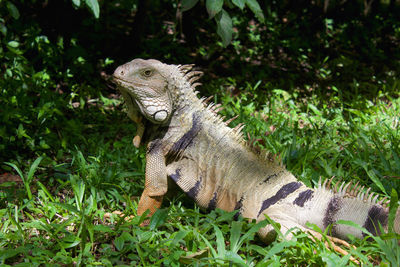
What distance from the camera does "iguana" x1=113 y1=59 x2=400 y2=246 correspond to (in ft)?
8.84

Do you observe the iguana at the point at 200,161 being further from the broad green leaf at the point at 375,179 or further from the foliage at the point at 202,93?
the broad green leaf at the point at 375,179

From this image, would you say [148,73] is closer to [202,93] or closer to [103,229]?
[103,229]

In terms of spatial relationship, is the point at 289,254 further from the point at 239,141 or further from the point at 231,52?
the point at 231,52

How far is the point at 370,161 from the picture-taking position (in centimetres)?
357

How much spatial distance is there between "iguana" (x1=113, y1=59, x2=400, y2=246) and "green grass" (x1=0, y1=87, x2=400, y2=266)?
5.7 inches

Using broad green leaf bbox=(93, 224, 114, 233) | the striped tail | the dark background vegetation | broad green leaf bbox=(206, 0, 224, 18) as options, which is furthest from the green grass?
broad green leaf bbox=(206, 0, 224, 18)

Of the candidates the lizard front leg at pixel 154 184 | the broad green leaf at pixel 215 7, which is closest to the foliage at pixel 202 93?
the broad green leaf at pixel 215 7

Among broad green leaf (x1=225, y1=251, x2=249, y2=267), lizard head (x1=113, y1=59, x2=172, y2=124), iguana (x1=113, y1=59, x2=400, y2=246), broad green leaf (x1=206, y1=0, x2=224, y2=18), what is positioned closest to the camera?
broad green leaf (x1=206, y1=0, x2=224, y2=18)

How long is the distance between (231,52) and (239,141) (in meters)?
4.06

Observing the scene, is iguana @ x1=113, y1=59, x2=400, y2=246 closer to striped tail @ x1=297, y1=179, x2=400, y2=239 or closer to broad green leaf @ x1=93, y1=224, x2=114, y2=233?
striped tail @ x1=297, y1=179, x2=400, y2=239

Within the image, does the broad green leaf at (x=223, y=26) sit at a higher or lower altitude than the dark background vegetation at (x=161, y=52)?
higher

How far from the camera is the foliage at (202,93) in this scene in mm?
2486

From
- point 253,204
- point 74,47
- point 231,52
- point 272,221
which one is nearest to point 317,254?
point 272,221

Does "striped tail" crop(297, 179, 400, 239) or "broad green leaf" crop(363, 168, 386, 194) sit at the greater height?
"striped tail" crop(297, 179, 400, 239)
